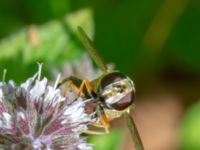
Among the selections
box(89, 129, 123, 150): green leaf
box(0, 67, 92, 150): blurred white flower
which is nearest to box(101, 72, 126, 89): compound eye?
box(0, 67, 92, 150): blurred white flower

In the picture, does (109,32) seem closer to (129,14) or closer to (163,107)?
(129,14)

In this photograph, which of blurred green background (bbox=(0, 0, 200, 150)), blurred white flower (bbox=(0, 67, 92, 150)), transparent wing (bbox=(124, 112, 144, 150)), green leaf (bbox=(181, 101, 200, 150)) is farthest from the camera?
blurred green background (bbox=(0, 0, 200, 150))

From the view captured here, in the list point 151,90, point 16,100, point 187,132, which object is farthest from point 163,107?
point 16,100

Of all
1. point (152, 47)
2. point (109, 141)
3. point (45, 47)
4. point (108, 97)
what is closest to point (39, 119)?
point (108, 97)

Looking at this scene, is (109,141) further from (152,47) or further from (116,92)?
(152,47)

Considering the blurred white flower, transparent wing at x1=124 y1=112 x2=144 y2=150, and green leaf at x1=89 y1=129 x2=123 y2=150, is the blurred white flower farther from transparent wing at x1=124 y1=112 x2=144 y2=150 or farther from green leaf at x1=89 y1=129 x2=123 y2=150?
green leaf at x1=89 y1=129 x2=123 y2=150
